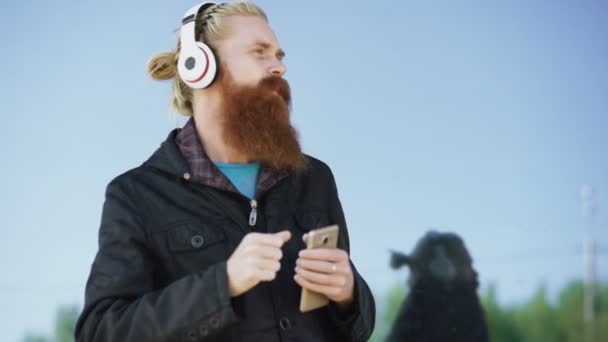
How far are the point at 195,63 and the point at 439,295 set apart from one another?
1.75 m

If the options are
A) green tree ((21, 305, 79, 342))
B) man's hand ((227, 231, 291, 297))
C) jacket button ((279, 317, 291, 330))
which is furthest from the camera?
green tree ((21, 305, 79, 342))

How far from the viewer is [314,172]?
2.63 meters

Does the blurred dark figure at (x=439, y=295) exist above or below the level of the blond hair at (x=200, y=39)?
below

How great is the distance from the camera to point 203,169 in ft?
7.98

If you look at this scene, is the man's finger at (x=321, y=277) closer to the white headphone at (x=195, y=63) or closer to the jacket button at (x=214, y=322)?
the jacket button at (x=214, y=322)

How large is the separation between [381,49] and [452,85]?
339 millimetres

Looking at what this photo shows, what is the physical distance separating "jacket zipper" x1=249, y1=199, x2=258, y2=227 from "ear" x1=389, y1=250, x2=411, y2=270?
5.08 feet

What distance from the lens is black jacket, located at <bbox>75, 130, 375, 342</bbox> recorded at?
2123mm

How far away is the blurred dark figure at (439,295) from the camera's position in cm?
375

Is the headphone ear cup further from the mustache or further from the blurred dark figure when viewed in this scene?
the blurred dark figure

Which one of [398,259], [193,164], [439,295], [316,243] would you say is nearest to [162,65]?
[193,164]

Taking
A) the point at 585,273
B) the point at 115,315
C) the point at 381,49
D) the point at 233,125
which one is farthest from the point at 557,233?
the point at 115,315

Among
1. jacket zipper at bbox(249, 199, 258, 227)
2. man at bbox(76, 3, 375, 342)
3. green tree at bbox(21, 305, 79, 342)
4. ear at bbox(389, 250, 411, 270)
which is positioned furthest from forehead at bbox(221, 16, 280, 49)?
green tree at bbox(21, 305, 79, 342)

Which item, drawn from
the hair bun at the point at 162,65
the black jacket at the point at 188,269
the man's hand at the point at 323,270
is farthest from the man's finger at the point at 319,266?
the hair bun at the point at 162,65
